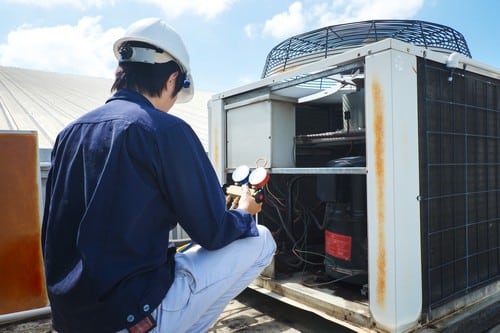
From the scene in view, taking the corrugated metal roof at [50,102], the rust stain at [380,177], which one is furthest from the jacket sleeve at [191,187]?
the corrugated metal roof at [50,102]

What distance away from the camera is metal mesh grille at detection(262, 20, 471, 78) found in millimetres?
2711

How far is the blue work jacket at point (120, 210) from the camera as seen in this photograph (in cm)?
99

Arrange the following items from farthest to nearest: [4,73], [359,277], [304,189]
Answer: [4,73] < [304,189] < [359,277]

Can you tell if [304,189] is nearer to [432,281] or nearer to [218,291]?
[432,281]

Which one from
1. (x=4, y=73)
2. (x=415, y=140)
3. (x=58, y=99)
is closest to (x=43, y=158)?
(x=415, y=140)

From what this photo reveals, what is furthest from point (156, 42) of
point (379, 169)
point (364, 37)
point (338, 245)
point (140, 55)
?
point (364, 37)

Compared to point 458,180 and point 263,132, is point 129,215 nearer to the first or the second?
point 263,132

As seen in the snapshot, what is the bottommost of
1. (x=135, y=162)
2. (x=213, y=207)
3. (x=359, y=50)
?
(x=213, y=207)

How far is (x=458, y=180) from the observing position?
1.90 meters

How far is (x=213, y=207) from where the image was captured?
1.13 meters

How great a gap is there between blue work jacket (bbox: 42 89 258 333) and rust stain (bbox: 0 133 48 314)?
1.43 meters

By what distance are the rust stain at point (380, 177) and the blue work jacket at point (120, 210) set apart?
2.63 ft

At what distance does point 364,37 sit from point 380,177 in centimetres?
153

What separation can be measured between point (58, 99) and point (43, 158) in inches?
173
